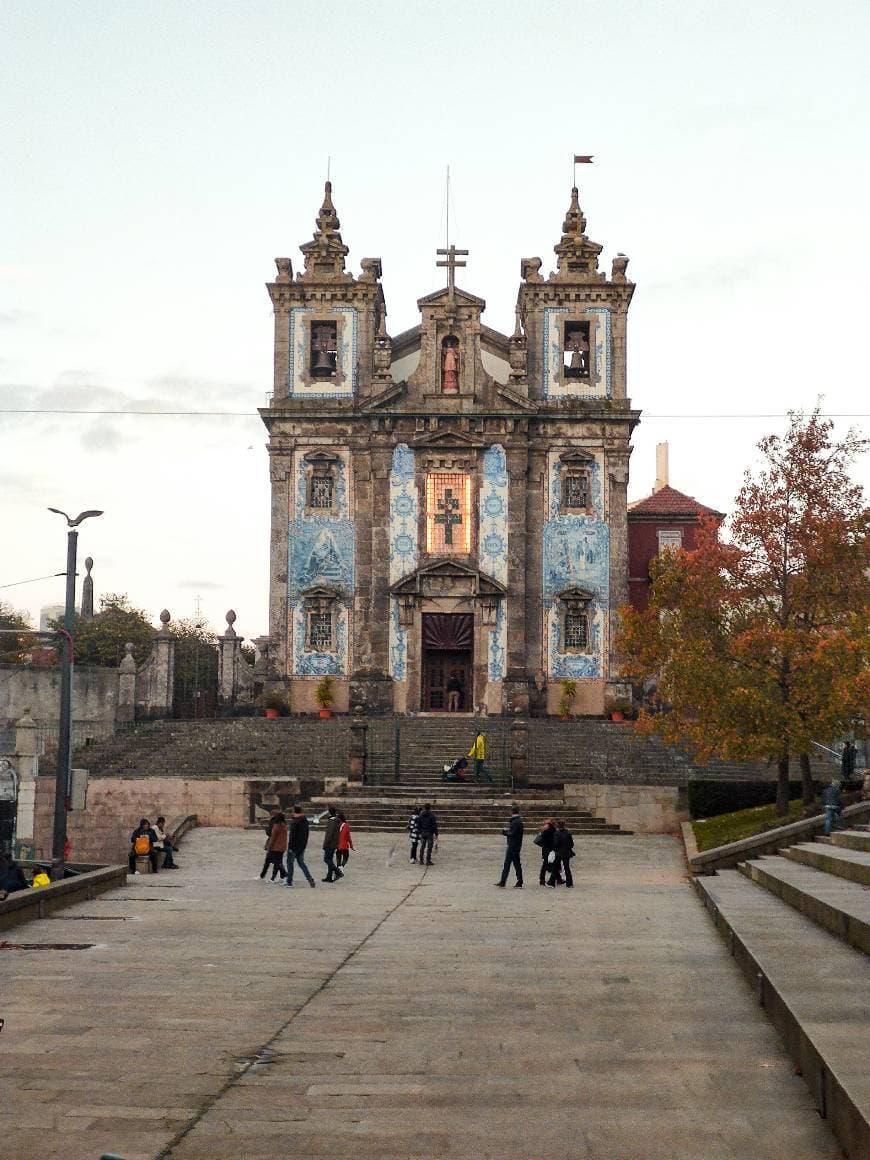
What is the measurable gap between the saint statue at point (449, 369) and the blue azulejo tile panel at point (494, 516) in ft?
9.20

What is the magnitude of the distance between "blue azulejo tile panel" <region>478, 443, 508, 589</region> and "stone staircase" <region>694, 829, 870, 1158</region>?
2930 cm

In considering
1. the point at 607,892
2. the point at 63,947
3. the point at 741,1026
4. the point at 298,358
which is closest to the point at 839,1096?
the point at 741,1026

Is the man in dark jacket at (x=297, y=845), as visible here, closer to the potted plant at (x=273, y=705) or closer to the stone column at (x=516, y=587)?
the potted plant at (x=273, y=705)

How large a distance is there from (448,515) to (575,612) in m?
5.77

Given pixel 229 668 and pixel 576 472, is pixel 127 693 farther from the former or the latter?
pixel 576 472

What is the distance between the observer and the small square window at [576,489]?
5047 centimetres

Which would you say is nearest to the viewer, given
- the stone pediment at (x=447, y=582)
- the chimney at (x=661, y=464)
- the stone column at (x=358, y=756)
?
the stone column at (x=358, y=756)

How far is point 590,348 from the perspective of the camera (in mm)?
51469

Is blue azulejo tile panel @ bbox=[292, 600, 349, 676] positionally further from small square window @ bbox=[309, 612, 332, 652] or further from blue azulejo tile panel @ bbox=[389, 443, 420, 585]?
blue azulejo tile panel @ bbox=[389, 443, 420, 585]

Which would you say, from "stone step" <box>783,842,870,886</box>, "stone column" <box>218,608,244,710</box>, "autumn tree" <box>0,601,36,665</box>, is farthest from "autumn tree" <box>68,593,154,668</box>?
"stone step" <box>783,842,870,886</box>

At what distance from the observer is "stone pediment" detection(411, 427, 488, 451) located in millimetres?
50094

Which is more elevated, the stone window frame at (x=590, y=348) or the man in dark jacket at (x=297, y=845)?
the stone window frame at (x=590, y=348)

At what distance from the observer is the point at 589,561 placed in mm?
50031

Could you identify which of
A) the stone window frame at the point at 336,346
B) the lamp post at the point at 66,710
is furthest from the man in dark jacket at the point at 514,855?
the stone window frame at the point at 336,346
